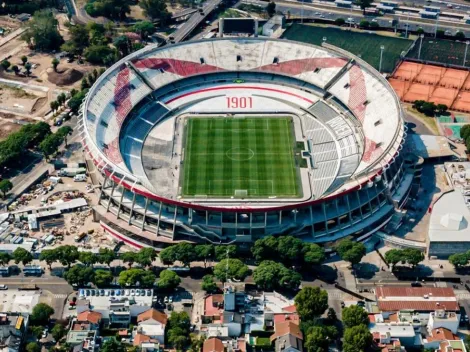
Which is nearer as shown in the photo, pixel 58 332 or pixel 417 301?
pixel 58 332

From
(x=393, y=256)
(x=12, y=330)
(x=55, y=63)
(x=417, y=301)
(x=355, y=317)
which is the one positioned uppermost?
(x=55, y=63)

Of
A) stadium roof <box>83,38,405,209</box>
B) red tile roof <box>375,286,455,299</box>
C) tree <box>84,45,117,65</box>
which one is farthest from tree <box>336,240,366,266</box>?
tree <box>84,45,117,65</box>

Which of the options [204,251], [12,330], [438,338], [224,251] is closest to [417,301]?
[438,338]

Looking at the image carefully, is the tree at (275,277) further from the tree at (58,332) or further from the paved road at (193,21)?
the paved road at (193,21)

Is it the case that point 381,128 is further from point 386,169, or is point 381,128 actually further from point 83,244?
point 83,244

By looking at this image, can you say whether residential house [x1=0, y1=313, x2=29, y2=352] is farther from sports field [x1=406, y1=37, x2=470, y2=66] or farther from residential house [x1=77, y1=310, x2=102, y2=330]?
sports field [x1=406, y1=37, x2=470, y2=66]

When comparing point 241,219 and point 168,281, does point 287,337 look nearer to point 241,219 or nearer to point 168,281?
point 168,281

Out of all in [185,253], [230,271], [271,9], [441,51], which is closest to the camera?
[230,271]
